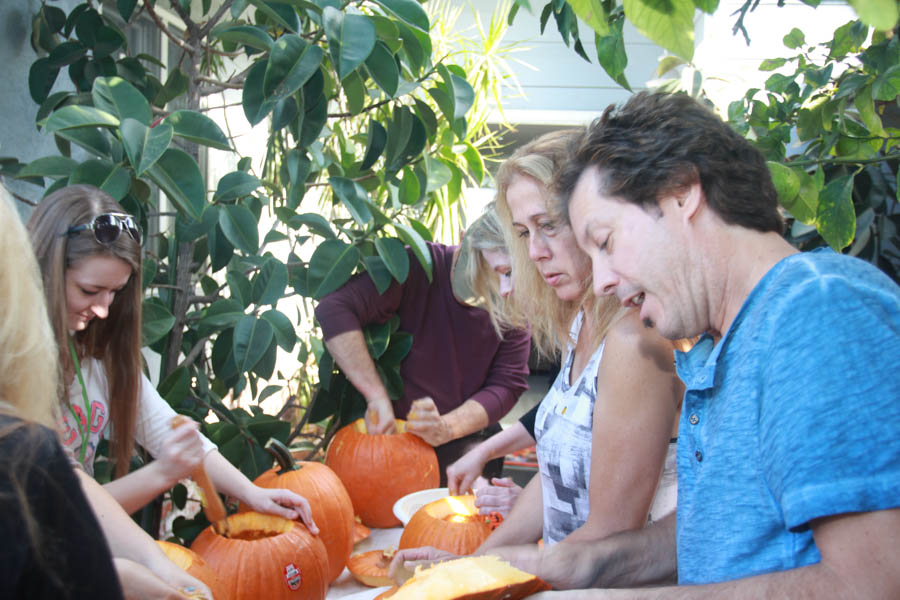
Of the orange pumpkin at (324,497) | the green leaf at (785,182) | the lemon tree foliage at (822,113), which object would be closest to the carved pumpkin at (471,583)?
the lemon tree foliage at (822,113)

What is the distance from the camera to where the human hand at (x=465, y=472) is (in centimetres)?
193

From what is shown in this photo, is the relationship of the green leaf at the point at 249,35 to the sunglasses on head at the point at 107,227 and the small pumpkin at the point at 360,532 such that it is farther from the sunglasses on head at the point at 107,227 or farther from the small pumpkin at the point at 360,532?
the small pumpkin at the point at 360,532

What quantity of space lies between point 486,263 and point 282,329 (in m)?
0.63

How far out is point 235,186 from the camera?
1.93 m

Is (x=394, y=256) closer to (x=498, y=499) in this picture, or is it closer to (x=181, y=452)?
(x=498, y=499)

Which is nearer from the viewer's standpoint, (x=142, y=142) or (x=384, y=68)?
(x=142, y=142)

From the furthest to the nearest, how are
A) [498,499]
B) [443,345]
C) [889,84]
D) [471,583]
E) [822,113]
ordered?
[443,345]
[498,499]
[822,113]
[889,84]
[471,583]

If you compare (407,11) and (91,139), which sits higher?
(407,11)

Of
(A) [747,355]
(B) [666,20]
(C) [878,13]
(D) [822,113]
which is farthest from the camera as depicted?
(D) [822,113]

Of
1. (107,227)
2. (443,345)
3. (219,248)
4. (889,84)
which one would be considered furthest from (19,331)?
(443,345)

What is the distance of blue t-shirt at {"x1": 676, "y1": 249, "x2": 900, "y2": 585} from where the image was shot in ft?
2.05

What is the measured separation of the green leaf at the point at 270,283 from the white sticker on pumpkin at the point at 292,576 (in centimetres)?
74

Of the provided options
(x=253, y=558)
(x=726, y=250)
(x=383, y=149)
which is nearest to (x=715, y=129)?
(x=726, y=250)

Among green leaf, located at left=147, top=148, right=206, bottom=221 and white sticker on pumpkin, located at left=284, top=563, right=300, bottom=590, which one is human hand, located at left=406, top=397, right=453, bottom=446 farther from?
green leaf, located at left=147, top=148, right=206, bottom=221
